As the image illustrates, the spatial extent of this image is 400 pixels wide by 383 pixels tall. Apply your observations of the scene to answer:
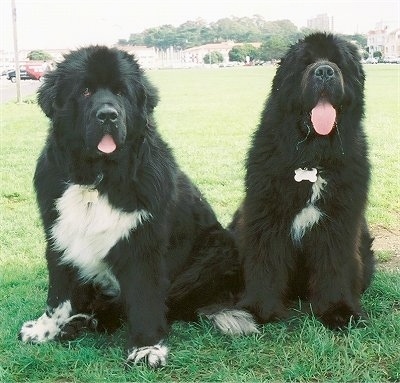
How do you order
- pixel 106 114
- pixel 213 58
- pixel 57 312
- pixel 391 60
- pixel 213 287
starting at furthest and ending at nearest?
pixel 213 58 < pixel 391 60 < pixel 213 287 < pixel 57 312 < pixel 106 114

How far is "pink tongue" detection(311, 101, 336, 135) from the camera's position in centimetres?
324

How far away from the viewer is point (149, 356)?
306 cm

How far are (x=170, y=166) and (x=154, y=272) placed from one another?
629 millimetres

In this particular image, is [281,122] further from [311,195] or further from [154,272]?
[154,272]

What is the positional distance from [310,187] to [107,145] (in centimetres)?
124

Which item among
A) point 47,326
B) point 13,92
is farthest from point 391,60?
point 47,326

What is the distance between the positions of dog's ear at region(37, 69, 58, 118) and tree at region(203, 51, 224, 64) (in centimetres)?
4020

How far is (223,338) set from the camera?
3.34 meters

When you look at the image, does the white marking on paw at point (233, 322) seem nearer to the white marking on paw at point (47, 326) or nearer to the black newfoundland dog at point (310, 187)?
the black newfoundland dog at point (310, 187)

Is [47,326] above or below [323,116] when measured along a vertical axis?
below

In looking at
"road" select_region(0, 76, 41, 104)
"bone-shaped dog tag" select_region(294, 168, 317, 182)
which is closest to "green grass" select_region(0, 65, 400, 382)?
"bone-shaped dog tag" select_region(294, 168, 317, 182)

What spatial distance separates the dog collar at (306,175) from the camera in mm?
3354

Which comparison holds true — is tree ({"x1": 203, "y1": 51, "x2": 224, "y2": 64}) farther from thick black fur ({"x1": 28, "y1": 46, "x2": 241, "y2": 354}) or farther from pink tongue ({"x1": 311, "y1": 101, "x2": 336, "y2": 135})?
thick black fur ({"x1": 28, "y1": 46, "x2": 241, "y2": 354})

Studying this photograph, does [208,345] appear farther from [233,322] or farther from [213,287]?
[213,287]
